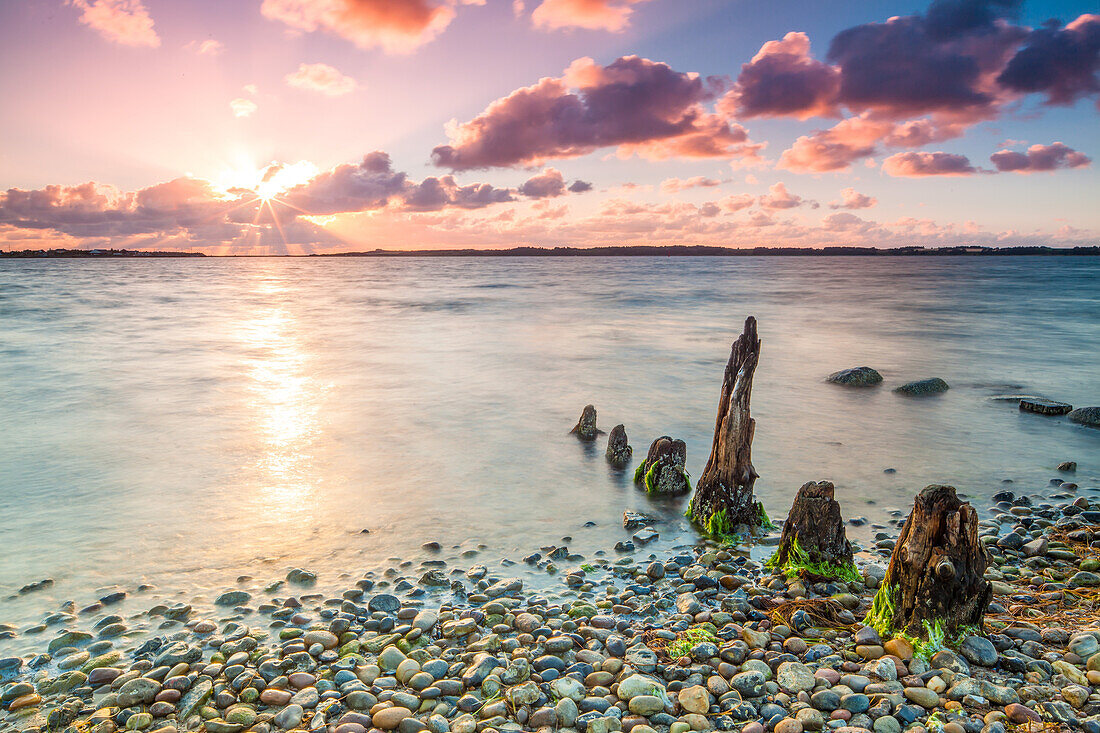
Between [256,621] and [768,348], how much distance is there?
1817 centimetres

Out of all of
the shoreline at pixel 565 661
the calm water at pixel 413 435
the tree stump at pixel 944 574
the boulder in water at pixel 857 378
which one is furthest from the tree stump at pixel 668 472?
the boulder in water at pixel 857 378

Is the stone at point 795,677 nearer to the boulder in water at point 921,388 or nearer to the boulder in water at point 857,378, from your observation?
the boulder in water at point 921,388

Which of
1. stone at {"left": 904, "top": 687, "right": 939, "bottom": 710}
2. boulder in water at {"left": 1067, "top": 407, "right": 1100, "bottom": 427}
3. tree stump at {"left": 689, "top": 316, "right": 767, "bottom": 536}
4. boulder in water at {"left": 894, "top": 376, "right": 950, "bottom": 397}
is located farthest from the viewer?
boulder in water at {"left": 894, "top": 376, "right": 950, "bottom": 397}

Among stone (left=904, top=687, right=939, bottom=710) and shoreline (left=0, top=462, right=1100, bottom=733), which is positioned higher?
stone (left=904, top=687, right=939, bottom=710)

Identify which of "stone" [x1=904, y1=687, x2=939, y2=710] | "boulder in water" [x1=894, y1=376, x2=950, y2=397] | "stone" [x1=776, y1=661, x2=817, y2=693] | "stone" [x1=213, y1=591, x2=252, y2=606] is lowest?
"stone" [x1=213, y1=591, x2=252, y2=606]

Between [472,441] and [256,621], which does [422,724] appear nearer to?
[256,621]

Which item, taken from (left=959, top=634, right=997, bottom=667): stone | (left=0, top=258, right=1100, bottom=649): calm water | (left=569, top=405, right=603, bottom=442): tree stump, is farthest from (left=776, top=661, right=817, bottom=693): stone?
(left=569, top=405, right=603, bottom=442): tree stump

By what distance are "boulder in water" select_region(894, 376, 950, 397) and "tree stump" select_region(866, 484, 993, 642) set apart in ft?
33.2

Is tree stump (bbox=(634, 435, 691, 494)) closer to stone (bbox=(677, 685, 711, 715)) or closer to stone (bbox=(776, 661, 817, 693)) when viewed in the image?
stone (bbox=(776, 661, 817, 693))

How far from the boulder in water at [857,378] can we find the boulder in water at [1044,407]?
9.56 ft

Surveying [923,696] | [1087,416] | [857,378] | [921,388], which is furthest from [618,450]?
[921,388]

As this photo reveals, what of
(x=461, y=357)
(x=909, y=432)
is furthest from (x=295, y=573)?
(x=461, y=357)

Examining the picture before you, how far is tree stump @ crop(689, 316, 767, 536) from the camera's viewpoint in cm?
616

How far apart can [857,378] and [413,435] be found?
980 cm
